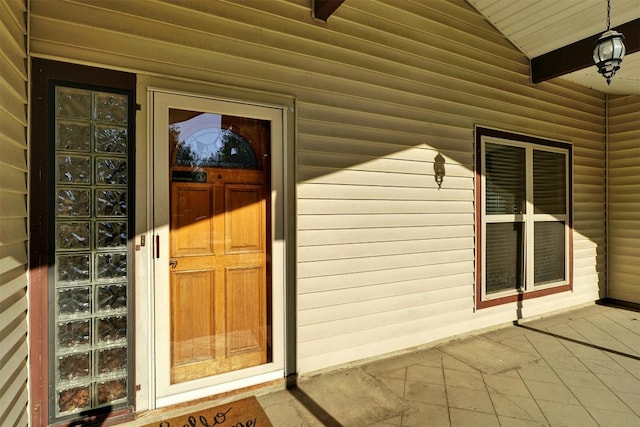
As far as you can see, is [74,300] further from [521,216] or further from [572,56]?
[572,56]

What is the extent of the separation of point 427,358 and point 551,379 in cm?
96

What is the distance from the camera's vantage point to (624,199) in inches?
193

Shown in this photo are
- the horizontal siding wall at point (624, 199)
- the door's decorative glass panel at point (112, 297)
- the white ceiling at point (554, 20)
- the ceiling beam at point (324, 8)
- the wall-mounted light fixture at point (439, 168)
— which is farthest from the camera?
the horizontal siding wall at point (624, 199)

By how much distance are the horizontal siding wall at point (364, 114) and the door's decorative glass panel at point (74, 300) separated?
1.38 metres

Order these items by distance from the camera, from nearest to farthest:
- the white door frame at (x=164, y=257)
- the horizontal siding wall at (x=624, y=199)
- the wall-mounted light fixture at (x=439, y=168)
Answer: the white door frame at (x=164, y=257) < the wall-mounted light fixture at (x=439, y=168) < the horizontal siding wall at (x=624, y=199)

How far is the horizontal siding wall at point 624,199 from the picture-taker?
4.80 m

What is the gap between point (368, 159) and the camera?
308 cm

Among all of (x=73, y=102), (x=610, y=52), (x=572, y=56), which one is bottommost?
(x=73, y=102)

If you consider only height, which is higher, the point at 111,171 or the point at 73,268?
the point at 111,171

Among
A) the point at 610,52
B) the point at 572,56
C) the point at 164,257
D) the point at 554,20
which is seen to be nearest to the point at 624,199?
the point at 572,56

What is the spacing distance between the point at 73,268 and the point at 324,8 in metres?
2.58

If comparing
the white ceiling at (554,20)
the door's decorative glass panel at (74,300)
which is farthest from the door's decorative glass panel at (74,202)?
the white ceiling at (554,20)

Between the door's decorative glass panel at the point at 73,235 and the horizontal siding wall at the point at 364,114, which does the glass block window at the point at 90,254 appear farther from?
the horizontal siding wall at the point at 364,114

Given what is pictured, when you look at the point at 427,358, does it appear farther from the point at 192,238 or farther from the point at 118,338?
the point at 118,338
